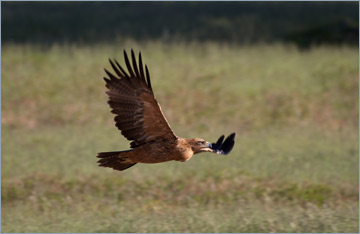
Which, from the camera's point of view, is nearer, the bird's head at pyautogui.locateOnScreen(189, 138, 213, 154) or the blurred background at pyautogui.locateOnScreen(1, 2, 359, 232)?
the bird's head at pyautogui.locateOnScreen(189, 138, 213, 154)

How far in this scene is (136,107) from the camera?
247 inches

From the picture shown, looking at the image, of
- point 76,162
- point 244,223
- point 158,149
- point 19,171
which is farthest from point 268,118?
point 158,149

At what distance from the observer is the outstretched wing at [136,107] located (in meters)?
6.17

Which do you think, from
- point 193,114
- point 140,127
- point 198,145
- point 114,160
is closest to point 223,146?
point 198,145

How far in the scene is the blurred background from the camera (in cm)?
844

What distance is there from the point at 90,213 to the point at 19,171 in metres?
2.16

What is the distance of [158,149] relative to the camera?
6141mm

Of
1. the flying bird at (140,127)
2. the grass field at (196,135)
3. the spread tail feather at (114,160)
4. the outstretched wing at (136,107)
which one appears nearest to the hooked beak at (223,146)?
the flying bird at (140,127)

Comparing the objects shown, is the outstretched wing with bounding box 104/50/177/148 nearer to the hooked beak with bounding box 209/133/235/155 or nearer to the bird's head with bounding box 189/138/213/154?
the bird's head with bounding box 189/138/213/154

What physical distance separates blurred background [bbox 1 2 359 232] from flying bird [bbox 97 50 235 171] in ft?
4.83

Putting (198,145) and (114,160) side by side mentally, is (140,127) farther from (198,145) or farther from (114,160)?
(198,145)

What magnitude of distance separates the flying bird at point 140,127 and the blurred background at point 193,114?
1.47 metres

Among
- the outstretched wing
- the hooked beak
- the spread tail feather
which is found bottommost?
the spread tail feather

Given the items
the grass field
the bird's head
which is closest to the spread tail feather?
the bird's head
